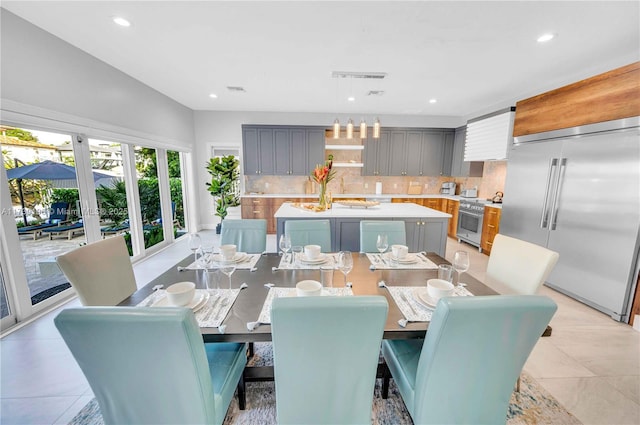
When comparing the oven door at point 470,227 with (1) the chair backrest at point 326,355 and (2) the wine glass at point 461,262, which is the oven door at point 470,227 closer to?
(2) the wine glass at point 461,262

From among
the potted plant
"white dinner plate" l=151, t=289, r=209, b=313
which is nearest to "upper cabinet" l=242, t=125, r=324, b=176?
the potted plant

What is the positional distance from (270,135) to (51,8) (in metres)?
3.65

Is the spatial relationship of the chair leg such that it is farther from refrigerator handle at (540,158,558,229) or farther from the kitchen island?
refrigerator handle at (540,158,558,229)

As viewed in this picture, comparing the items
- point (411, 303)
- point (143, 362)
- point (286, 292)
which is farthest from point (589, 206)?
point (143, 362)

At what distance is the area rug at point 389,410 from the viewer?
1469 mm

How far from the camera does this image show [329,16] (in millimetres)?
2133

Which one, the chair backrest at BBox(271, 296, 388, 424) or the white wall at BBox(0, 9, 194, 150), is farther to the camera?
the white wall at BBox(0, 9, 194, 150)

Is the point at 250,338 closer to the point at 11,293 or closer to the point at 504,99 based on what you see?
the point at 11,293

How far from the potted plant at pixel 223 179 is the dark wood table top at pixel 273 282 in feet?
12.1

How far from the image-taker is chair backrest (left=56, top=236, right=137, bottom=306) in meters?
1.38

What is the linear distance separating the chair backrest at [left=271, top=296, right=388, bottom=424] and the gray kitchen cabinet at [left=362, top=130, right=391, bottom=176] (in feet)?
17.0

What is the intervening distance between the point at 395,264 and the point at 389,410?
0.90 metres

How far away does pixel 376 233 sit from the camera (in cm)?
240

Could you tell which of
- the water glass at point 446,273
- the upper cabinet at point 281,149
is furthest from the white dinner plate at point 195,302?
the upper cabinet at point 281,149
